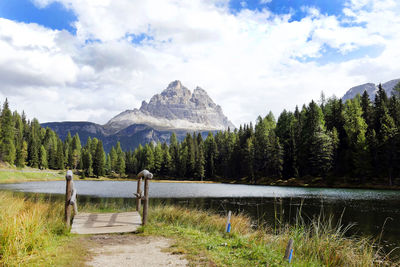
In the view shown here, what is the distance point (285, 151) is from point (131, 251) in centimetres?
7765

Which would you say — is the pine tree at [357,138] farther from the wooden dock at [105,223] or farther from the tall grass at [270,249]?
the wooden dock at [105,223]

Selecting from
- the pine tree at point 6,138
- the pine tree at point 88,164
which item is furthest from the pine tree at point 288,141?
the pine tree at point 6,138

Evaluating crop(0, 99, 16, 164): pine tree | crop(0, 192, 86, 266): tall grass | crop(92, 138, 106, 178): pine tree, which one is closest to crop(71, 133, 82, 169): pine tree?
crop(92, 138, 106, 178): pine tree

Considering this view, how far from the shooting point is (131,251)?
8.48 m

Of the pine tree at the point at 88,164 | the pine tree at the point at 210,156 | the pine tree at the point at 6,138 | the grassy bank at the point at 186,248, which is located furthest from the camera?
the pine tree at the point at 88,164

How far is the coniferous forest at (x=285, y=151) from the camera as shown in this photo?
63.6 m

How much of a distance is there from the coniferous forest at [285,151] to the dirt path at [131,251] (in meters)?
64.7

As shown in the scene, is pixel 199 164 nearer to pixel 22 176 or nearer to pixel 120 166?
pixel 120 166

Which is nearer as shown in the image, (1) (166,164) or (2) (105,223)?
(2) (105,223)

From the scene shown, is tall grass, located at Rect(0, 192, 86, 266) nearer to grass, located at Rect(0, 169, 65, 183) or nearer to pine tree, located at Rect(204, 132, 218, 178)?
grass, located at Rect(0, 169, 65, 183)

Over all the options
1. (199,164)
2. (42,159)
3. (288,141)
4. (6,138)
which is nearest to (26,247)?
(288,141)

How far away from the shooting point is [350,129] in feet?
233

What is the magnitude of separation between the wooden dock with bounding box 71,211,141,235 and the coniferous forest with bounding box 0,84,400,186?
63332 mm

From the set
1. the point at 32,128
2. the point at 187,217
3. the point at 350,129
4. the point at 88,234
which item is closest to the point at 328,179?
the point at 350,129
